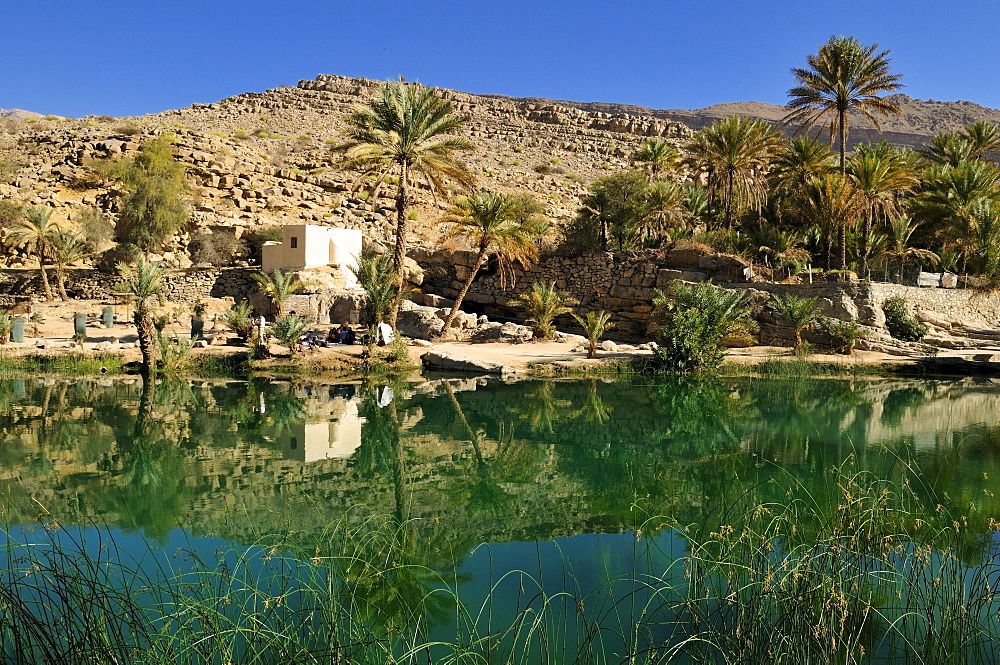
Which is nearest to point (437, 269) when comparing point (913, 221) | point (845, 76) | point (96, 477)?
point (845, 76)

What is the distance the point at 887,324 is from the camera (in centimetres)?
2273

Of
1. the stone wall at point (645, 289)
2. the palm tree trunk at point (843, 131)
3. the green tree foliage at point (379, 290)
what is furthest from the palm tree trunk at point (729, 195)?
the green tree foliage at point (379, 290)

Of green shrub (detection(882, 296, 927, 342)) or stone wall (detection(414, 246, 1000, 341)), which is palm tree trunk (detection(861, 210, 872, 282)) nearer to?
stone wall (detection(414, 246, 1000, 341))

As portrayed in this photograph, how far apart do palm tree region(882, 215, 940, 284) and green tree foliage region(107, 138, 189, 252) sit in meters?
32.0

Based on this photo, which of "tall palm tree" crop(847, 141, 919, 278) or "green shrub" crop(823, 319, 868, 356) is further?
"tall palm tree" crop(847, 141, 919, 278)

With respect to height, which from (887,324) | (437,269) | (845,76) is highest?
(845,76)

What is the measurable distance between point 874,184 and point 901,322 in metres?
5.63

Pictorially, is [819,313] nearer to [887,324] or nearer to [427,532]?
[887,324]

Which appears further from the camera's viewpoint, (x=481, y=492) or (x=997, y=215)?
(x=997, y=215)

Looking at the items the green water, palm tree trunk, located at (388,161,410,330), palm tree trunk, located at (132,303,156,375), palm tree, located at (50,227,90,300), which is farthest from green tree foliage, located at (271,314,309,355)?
palm tree, located at (50,227,90,300)

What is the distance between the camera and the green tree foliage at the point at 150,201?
106 feet

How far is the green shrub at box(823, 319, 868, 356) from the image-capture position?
66.8ft

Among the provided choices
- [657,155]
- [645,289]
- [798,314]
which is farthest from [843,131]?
[657,155]

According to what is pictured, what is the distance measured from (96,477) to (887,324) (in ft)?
77.1
